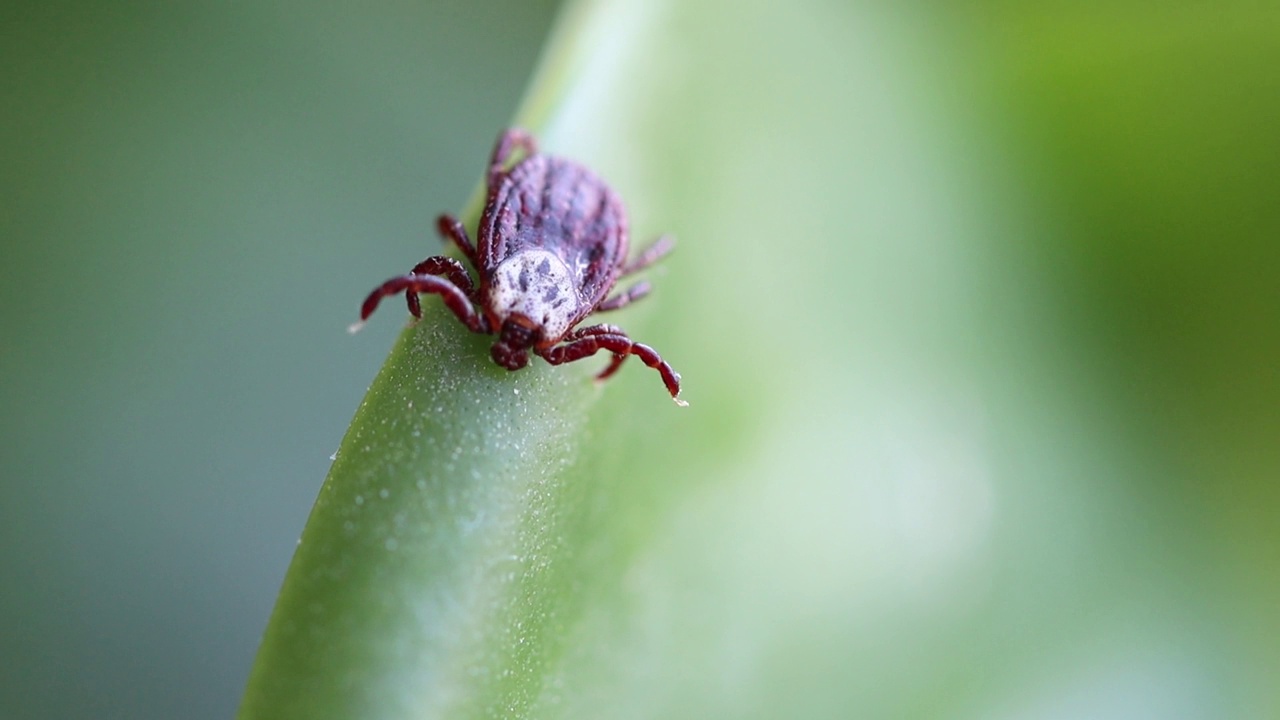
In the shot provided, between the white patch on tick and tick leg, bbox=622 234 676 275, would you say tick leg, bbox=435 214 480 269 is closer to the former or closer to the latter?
the white patch on tick

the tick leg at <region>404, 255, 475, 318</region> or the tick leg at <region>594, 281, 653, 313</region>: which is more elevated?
the tick leg at <region>594, 281, 653, 313</region>

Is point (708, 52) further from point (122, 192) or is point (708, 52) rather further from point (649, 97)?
point (122, 192)

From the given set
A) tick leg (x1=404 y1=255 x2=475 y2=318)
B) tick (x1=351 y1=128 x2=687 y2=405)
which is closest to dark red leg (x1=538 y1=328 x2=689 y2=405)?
tick (x1=351 y1=128 x2=687 y2=405)

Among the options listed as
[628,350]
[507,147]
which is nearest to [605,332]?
[628,350]

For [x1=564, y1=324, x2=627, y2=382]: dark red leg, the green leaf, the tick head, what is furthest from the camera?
[x1=564, y1=324, x2=627, y2=382]: dark red leg

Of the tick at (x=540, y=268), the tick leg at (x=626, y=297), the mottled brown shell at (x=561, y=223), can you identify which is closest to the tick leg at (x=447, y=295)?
the tick at (x=540, y=268)

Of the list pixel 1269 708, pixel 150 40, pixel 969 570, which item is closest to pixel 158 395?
pixel 150 40
